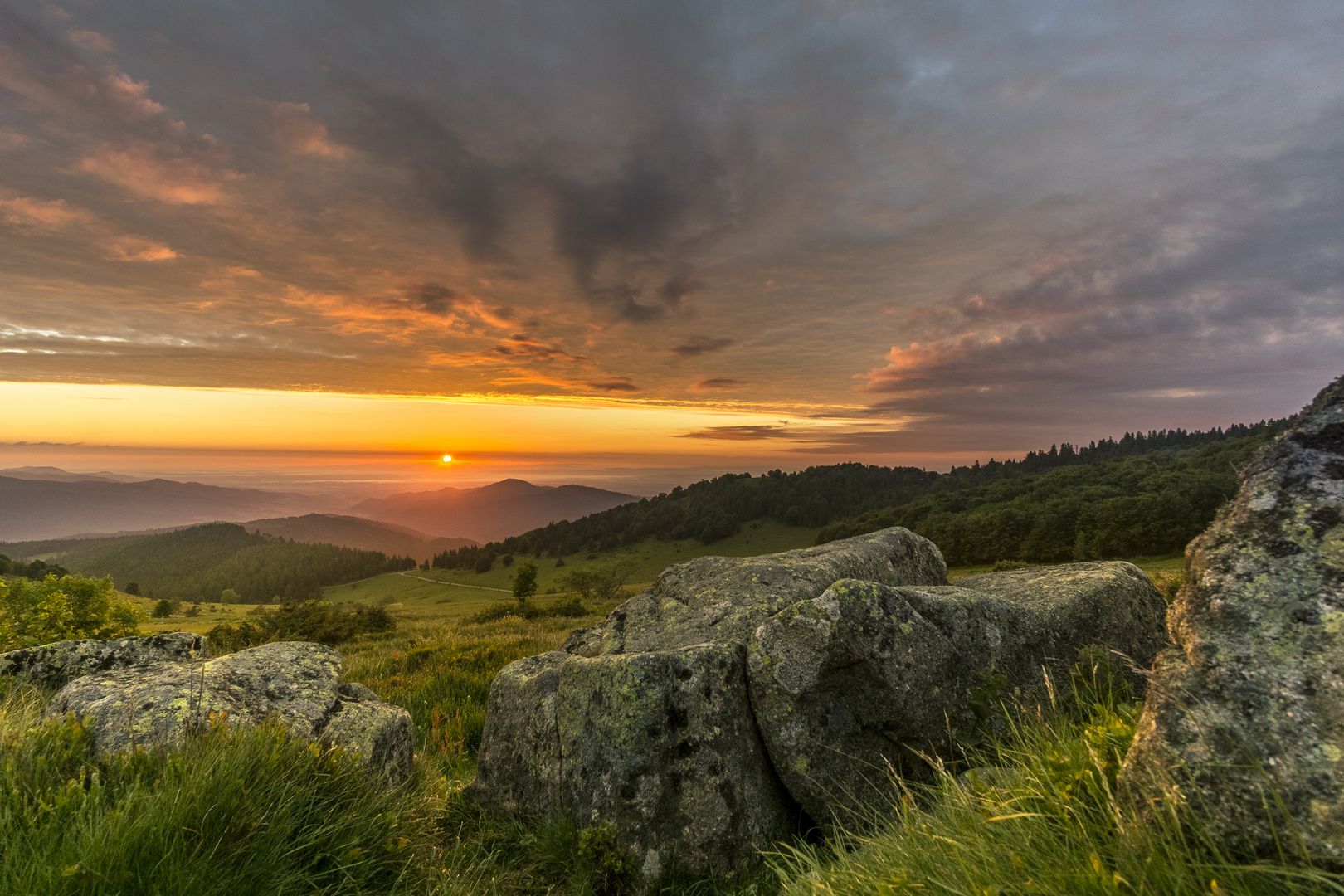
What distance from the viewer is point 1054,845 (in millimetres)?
3381

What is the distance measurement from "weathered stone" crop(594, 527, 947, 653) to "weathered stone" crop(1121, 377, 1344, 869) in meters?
4.89

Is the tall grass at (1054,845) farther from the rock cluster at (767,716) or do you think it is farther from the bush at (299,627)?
the bush at (299,627)

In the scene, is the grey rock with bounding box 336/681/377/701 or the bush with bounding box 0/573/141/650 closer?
the grey rock with bounding box 336/681/377/701

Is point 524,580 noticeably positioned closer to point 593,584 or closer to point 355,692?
point 593,584

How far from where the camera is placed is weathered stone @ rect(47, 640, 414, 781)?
226 inches

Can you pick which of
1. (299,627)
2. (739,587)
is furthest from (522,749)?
(299,627)

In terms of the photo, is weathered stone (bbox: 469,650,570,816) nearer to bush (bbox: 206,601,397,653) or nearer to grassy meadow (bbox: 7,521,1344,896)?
grassy meadow (bbox: 7,521,1344,896)

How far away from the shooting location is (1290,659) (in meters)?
3.40

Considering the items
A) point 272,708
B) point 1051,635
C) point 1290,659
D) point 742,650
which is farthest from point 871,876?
point 272,708

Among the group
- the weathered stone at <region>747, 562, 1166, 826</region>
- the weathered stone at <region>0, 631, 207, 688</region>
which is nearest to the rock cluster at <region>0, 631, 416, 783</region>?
the weathered stone at <region>0, 631, 207, 688</region>

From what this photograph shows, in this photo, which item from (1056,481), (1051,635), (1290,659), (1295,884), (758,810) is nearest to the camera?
(1295,884)

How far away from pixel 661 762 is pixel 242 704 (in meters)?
5.09

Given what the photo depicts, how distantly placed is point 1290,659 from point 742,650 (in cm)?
521

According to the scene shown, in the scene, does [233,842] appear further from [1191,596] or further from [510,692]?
[1191,596]
